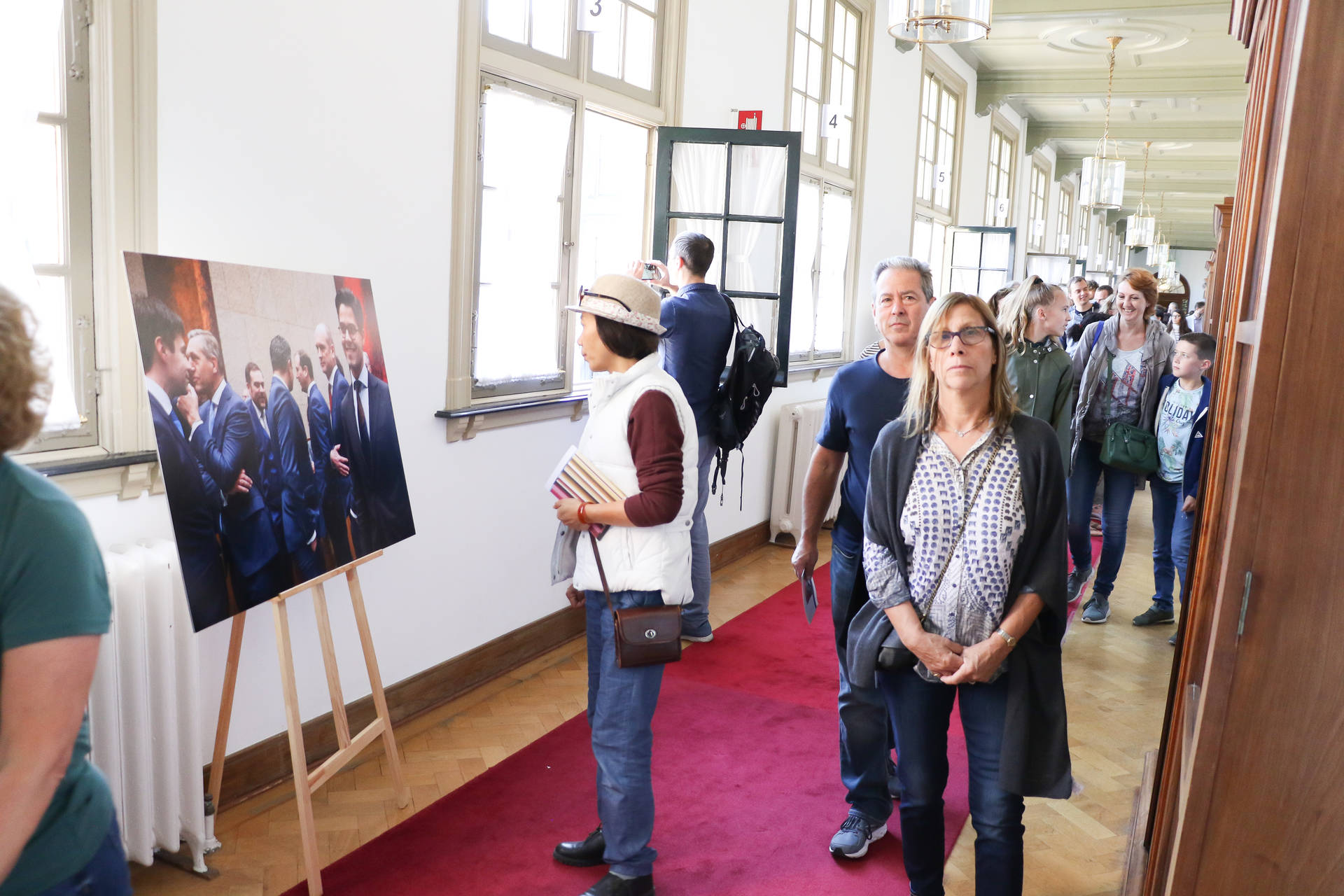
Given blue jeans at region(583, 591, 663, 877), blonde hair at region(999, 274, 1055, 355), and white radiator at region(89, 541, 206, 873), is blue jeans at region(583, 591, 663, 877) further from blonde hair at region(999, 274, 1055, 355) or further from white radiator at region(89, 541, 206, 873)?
blonde hair at region(999, 274, 1055, 355)

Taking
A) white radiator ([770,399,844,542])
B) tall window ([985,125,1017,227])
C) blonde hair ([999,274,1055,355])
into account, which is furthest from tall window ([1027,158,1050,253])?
blonde hair ([999,274,1055,355])

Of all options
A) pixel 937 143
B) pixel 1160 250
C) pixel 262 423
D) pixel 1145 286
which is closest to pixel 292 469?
pixel 262 423

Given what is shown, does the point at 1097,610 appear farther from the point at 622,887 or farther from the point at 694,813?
the point at 622,887

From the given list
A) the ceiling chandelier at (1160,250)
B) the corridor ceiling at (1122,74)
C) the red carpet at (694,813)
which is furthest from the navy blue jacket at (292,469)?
the ceiling chandelier at (1160,250)

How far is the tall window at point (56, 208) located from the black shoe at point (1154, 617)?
4.96m

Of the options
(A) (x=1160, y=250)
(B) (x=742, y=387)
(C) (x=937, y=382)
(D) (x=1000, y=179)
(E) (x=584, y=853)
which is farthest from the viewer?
(A) (x=1160, y=250)

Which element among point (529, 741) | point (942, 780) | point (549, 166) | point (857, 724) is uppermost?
point (549, 166)

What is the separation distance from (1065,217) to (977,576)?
760 inches

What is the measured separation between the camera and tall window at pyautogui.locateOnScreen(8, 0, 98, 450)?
2.49 m

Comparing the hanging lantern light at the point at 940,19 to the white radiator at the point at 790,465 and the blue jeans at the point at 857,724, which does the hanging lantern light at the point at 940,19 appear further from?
the white radiator at the point at 790,465

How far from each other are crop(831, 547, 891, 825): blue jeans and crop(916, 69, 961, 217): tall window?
24.4ft

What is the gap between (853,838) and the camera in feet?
10.1

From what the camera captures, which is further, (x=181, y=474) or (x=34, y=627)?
(x=181, y=474)

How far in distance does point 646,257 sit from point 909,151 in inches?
→ 182
